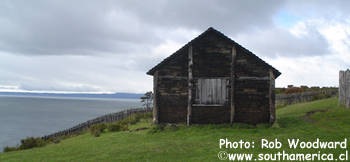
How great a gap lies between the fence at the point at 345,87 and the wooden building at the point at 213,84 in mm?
6224

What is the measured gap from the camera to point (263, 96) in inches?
773

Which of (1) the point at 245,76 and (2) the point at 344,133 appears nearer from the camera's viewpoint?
(2) the point at 344,133

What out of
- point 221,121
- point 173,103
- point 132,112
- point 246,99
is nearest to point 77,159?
point 173,103

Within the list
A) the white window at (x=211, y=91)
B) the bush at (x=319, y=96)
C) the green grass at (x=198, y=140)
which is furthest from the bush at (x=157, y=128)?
the bush at (x=319, y=96)

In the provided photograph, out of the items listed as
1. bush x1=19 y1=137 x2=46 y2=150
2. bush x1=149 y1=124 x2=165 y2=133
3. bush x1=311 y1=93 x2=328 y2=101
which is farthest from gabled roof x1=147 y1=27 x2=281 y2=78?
bush x1=311 y1=93 x2=328 y2=101

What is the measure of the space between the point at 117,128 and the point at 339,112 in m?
16.7

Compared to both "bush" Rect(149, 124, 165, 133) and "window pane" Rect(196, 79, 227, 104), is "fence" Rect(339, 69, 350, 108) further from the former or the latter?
"bush" Rect(149, 124, 165, 133)

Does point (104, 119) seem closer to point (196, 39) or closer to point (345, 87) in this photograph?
point (196, 39)

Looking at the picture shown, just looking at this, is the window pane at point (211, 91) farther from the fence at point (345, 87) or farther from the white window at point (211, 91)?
the fence at point (345, 87)

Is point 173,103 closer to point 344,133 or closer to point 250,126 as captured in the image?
point 250,126

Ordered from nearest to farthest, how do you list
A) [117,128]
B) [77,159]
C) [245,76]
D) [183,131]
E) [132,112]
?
[77,159] → [183,131] → [245,76] → [117,128] → [132,112]

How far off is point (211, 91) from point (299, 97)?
67.6 ft

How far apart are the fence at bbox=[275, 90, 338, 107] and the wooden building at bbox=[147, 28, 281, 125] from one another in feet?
58.4

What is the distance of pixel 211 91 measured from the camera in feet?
66.0
